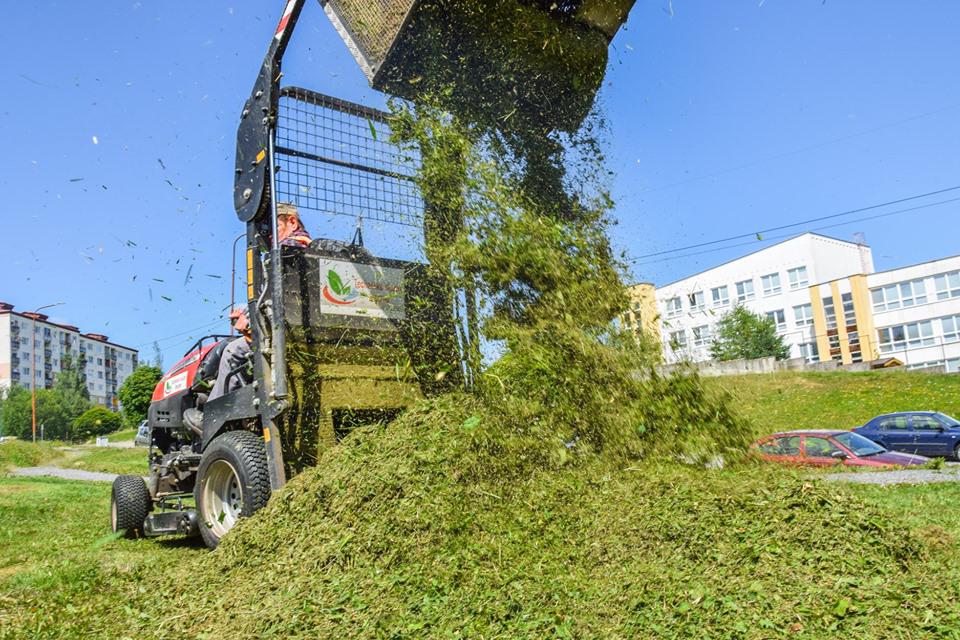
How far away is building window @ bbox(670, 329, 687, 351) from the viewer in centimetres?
475

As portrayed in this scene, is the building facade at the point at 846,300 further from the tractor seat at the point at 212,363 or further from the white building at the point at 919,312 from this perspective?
the tractor seat at the point at 212,363

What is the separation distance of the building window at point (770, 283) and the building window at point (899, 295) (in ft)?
19.3

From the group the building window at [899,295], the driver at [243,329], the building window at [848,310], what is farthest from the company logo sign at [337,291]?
the building window at [848,310]

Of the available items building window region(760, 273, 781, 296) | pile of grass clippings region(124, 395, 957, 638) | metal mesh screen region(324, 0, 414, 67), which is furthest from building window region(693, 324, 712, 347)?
building window region(760, 273, 781, 296)

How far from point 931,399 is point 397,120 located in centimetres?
2284

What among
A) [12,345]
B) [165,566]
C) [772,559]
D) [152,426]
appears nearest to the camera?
[772,559]

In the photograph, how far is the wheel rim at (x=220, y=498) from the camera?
171 inches

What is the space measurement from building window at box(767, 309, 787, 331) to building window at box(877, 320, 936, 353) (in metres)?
5.42

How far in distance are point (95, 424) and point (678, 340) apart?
47908mm

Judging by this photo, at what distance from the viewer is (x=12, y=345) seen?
248 ft

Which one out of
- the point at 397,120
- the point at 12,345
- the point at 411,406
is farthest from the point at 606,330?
the point at 12,345

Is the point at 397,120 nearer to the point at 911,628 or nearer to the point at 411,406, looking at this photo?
the point at 411,406

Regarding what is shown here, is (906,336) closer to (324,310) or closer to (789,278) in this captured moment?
(789,278)

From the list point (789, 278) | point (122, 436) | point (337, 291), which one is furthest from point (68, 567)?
point (789, 278)
